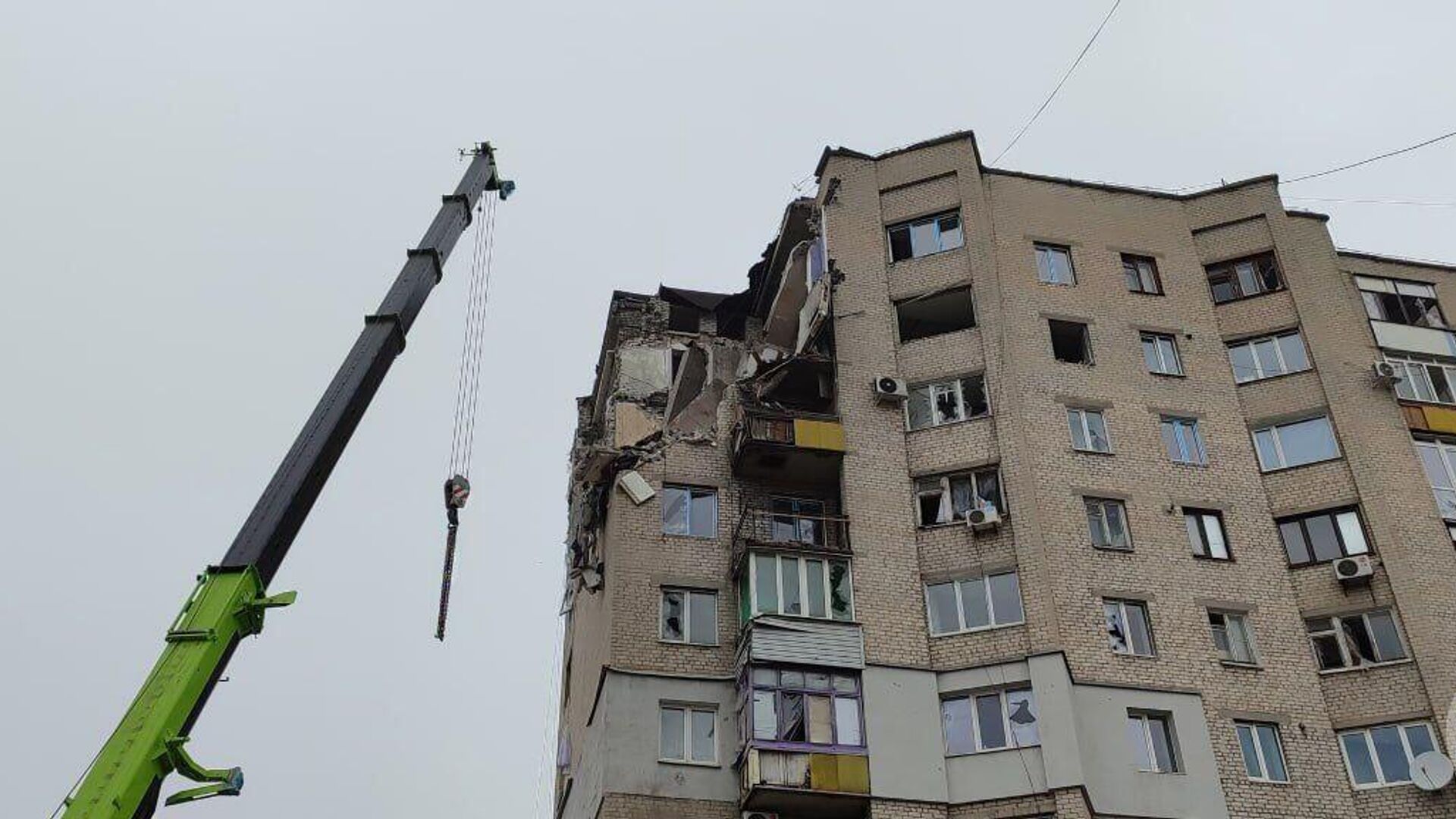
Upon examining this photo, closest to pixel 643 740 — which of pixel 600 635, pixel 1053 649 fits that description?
pixel 600 635

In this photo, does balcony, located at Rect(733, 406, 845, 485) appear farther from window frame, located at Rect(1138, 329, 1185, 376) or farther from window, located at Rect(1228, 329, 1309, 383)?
window, located at Rect(1228, 329, 1309, 383)

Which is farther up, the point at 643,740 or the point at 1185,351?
the point at 1185,351

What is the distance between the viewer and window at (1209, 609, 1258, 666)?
101 feet

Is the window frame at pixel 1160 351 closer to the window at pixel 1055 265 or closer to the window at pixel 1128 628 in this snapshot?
the window at pixel 1055 265

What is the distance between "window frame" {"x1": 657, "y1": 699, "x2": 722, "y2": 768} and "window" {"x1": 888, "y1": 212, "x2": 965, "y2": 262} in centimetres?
1405

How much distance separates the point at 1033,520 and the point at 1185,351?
8006mm

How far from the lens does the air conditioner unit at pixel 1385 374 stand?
34.6m

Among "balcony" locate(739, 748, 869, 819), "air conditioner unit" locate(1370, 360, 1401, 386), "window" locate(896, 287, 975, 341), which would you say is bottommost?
"balcony" locate(739, 748, 869, 819)

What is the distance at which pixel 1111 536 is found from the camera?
32188 millimetres

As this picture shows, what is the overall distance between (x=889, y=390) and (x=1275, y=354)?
10.7 m

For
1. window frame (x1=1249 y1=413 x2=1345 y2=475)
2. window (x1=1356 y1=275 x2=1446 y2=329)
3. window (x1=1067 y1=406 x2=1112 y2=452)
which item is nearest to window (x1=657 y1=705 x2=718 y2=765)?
window (x1=1067 y1=406 x2=1112 y2=452)

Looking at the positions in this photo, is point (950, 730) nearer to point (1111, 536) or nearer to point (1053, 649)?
point (1053, 649)

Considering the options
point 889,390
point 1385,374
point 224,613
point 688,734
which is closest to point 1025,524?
point 889,390

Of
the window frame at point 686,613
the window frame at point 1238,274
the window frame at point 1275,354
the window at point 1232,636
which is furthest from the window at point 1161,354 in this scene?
the window frame at point 686,613
